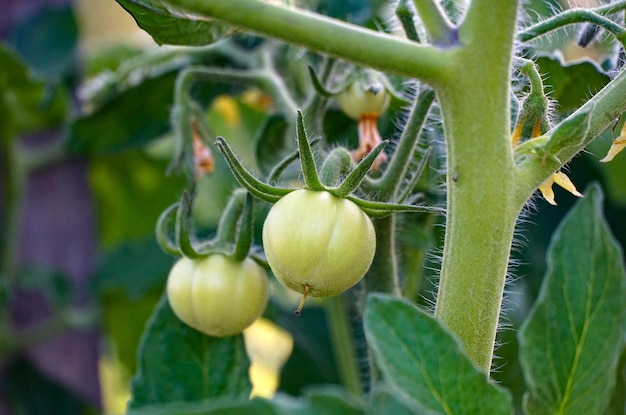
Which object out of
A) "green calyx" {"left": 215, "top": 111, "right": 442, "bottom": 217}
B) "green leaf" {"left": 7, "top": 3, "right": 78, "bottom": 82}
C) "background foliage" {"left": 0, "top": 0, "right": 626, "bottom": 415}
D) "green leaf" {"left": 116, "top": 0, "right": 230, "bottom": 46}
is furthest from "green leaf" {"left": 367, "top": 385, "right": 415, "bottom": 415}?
"green leaf" {"left": 7, "top": 3, "right": 78, "bottom": 82}

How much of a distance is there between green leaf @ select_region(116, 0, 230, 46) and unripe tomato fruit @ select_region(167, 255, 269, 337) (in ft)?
0.53

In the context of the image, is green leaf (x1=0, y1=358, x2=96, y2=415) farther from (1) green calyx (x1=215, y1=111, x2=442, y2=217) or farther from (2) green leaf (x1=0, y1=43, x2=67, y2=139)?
(1) green calyx (x1=215, y1=111, x2=442, y2=217)

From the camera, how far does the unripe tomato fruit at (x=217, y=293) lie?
1.86ft

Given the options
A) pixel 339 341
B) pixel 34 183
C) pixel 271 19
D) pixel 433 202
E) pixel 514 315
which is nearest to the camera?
pixel 271 19

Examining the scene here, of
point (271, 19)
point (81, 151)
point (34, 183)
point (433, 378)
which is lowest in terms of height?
point (34, 183)

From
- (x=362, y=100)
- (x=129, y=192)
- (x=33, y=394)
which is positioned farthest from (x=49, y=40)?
(x=362, y=100)

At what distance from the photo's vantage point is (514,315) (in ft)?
3.18

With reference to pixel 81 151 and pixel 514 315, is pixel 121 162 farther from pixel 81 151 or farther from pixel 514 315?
pixel 514 315

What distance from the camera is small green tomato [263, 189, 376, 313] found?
449mm

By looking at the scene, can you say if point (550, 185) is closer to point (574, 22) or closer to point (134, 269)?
point (574, 22)

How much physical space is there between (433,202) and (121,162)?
0.71 metres

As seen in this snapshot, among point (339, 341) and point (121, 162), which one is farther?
point (121, 162)

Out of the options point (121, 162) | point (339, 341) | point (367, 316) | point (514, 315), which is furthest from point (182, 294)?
point (121, 162)

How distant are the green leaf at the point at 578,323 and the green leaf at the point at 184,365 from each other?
8.5 inches
